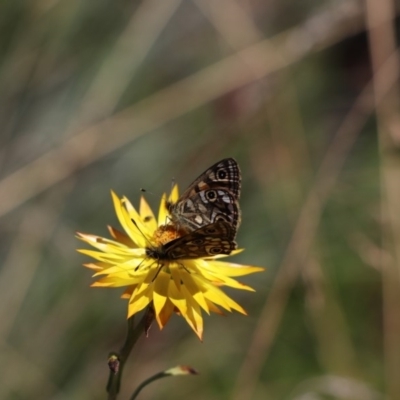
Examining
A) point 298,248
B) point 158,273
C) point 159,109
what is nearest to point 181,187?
point 159,109

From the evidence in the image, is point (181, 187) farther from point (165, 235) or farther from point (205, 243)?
point (205, 243)

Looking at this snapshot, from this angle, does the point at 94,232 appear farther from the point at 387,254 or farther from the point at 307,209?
the point at 387,254

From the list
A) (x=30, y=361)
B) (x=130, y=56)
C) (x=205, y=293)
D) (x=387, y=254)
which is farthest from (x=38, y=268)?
(x=205, y=293)

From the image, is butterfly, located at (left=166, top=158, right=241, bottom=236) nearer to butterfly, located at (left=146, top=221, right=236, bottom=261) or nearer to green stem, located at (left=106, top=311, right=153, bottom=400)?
butterfly, located at (left=146, top=221, right=236, bottom=261)

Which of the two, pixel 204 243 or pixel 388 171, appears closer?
pixel 204 243

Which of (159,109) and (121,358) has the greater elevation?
(159,109)

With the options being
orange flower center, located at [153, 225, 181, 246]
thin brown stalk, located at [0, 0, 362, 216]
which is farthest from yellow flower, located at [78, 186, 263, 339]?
thin brown stalk, located at [0, 0, 362, 216]
